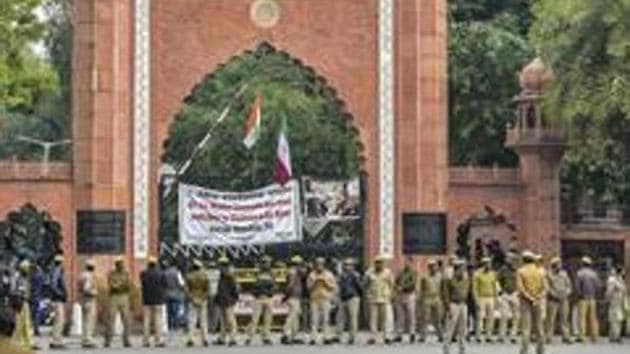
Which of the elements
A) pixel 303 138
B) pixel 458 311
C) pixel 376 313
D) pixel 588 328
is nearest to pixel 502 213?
pixel 588 328

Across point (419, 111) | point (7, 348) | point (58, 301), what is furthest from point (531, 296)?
point (7, 348)

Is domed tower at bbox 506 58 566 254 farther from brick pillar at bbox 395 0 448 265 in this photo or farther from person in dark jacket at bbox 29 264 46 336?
person in dark jacket at bbox 29 264 46 336

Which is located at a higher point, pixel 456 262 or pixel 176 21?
pixel 176 21

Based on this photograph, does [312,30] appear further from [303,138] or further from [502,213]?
[303,138]

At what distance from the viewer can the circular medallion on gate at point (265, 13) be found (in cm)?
3155

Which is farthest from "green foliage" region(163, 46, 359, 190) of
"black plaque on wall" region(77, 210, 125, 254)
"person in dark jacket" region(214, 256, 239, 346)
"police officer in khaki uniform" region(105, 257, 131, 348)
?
"police officer in khaki uniform" region(105, 257, 131, 348)

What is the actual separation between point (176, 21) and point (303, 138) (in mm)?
20893

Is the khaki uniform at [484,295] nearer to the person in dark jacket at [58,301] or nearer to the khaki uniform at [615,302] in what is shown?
the khaki uniform at [615,302]

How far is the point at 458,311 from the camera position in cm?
2502

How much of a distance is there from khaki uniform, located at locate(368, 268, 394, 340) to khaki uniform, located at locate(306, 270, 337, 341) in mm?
598

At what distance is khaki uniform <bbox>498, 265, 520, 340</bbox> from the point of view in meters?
29.2

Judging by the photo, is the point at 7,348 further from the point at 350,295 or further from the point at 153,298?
the point at 350,295

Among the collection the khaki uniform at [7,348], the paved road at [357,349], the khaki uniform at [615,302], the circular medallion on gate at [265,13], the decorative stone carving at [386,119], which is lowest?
the paved road at [357,349]

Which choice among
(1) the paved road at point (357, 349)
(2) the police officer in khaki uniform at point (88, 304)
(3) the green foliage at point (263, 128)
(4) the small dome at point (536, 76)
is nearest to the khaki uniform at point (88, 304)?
(2) the police officer in khaki uniform at point (88, 304)
